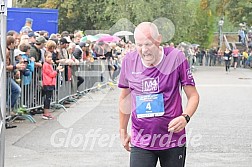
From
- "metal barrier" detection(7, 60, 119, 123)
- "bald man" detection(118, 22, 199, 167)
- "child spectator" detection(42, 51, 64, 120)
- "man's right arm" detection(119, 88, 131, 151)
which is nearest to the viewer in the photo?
"bald man" detection(118, 22, 199, 167)

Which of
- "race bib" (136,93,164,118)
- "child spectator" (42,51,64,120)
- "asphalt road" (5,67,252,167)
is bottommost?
"asphalt road" (5,67,252,167)

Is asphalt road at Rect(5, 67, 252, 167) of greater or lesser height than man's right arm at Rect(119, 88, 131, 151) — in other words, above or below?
below

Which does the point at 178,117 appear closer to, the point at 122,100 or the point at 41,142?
the point at 122,100

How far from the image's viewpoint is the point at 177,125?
515 centimetres

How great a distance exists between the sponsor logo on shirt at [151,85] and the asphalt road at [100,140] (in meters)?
3.46

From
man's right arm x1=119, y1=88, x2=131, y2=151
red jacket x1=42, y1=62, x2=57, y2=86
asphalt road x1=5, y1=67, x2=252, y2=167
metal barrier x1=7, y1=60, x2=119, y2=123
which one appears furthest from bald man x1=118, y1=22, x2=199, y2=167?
red jacket x1=42, y1=62, x2=57, y2=86

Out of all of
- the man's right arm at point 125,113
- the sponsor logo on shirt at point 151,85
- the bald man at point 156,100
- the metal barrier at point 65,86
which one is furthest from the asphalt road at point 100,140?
the sponsor logo on shirt at point 151,85

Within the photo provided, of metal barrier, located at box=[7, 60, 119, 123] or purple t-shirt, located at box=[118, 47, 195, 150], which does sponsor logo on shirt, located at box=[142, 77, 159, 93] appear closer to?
purple t-shirt, located at box=[118, 47, 195, 150]

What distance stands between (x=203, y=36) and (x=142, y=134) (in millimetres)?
60024

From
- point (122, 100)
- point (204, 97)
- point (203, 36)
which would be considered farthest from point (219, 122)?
point (203, 36)

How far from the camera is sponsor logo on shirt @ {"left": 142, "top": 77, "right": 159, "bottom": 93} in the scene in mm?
5277

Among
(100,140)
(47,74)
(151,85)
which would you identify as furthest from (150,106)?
(47,74)

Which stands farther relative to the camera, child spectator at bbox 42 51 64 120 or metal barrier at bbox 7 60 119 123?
child spectator at bbox 42 51 64 120

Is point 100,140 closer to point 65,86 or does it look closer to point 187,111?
point 65,86
